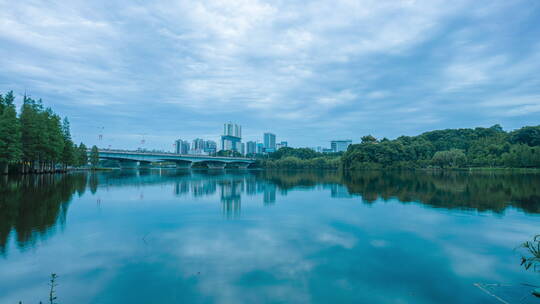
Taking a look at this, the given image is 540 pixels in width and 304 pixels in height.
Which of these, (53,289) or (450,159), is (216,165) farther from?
(53,289)

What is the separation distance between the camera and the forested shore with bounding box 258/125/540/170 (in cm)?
8166

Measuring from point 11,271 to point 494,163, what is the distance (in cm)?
11267

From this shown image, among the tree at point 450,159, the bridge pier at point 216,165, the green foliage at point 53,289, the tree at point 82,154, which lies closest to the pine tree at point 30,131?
the tree at point 82,154

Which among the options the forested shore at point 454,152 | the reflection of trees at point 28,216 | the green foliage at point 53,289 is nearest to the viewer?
the green foliage at point 53,289

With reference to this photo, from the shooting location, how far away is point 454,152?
94.8m

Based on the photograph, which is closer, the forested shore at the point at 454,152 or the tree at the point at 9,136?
the tree at the point at 9,136

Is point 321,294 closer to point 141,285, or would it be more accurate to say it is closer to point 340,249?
point 340,249

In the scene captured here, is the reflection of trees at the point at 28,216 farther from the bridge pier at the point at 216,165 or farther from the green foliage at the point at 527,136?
the bridge pier at the point at 216,165

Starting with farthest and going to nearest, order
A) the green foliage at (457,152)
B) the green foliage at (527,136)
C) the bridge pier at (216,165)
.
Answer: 1. the bridge pier at (216,165)
2. the green foliage at (527,136)
3. the green foliage at (457,152)

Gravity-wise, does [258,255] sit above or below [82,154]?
below

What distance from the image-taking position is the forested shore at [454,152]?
81656 millimetres

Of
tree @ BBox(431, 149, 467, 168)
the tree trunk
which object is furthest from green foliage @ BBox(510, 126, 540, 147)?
the tree trunk

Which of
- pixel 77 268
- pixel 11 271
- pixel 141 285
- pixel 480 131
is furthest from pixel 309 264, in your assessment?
pixel 480 131

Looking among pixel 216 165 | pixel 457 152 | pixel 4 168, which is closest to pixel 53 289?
pixel 4 168
